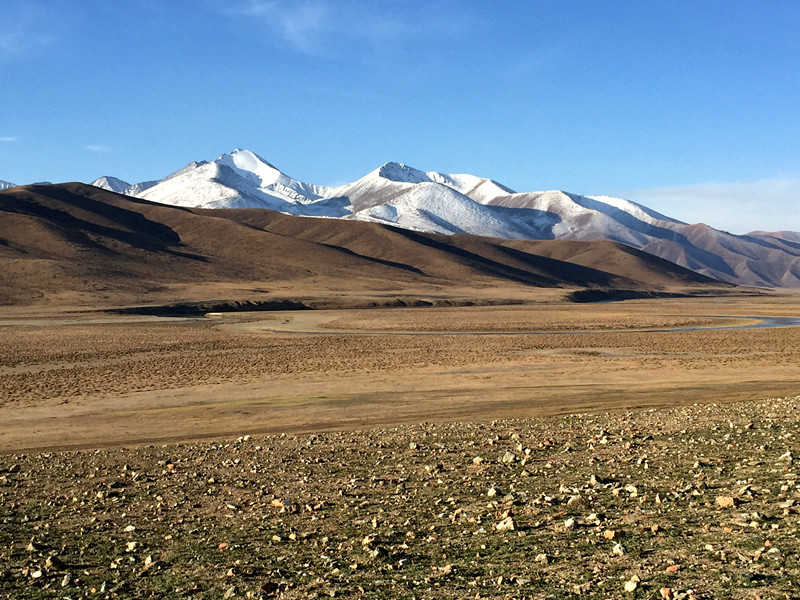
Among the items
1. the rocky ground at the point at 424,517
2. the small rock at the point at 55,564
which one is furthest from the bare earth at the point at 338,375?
the small rock at the point at 55,564

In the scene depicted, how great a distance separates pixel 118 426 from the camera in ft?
75.1

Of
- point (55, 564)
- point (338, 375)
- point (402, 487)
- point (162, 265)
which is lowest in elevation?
point (338, 375)

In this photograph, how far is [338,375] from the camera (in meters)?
34.5

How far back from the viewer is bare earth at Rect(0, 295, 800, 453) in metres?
23.5

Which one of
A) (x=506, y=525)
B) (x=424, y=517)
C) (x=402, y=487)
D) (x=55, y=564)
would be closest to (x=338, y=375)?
(x=402, y=487)

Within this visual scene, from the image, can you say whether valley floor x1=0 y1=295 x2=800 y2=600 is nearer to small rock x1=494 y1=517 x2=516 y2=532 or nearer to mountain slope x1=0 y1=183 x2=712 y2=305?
small rock x1=494 y1=517 x2=516 y2=532

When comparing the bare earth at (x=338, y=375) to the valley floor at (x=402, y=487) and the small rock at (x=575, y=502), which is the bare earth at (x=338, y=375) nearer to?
the valley floor at (x=402, y=487)

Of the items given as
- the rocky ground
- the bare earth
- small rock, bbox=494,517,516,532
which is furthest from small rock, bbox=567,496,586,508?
the bare earth

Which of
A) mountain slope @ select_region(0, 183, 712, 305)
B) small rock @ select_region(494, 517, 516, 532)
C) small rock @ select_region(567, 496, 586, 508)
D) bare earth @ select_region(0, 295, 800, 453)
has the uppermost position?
mountain slope @ select_region(0, 183, 712, 305)

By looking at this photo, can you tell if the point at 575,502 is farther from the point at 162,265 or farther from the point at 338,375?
the point at 162,265

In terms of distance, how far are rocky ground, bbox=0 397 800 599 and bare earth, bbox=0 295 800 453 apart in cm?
555

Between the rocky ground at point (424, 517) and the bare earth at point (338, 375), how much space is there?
18.2ft

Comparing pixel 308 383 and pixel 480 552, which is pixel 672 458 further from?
pixel 308 383

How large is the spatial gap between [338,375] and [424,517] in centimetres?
2311
